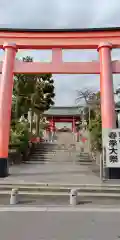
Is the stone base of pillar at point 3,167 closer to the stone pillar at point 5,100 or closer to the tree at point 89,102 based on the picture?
the stone pillar at point 5,100

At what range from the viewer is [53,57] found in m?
13.1

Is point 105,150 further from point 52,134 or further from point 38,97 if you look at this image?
point 52,134

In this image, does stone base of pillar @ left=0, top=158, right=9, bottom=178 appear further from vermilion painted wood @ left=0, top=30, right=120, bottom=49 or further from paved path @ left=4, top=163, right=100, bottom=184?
vermilion painted wood @ left=0, top=30, right=120, bottom=49

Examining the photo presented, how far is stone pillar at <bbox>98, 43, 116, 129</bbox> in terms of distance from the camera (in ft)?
40.4

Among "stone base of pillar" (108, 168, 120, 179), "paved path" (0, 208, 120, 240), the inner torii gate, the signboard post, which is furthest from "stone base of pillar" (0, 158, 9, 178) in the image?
"paved path" (0, 208, 120, 240)

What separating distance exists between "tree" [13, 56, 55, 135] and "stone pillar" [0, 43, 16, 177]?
11.2 meters

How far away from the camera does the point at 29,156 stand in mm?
22641

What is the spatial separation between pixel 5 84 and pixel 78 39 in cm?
404

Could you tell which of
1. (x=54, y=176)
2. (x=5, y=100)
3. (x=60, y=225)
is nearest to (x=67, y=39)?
(x=5, y=100)

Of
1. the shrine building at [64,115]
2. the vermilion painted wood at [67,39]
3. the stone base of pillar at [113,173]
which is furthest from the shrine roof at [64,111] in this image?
the stone base of pillar at [113,173]

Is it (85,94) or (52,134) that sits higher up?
(85,94)

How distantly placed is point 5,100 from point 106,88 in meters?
4.67

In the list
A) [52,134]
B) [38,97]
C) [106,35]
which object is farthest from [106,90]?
[52,134]

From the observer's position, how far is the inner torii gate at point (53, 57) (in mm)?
12609
